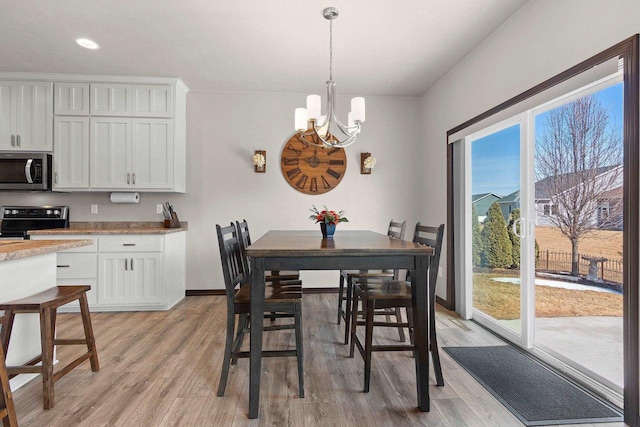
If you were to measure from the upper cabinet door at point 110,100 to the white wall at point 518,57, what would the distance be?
11.7ft

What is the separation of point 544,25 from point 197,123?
3653 mm

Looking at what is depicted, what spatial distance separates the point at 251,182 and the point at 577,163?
3314mm

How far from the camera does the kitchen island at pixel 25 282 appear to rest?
1.83 m

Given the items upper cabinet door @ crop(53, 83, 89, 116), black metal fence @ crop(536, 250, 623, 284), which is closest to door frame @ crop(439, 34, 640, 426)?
black metal fence @ crop(536, 250, 623, 284)

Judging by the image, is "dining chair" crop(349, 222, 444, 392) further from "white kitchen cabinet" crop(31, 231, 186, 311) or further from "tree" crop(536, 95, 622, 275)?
"white kitchen cabinet" crop(31, 231, 186, 311)

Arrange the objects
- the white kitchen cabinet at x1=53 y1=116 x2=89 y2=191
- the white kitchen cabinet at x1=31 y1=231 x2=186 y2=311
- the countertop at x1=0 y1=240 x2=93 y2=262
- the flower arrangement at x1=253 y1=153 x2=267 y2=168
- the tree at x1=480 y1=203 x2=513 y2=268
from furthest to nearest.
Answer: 1. the flower arrangement at x1=253 y1=153 x2=267 y2=168
2. the white kitchen cabinet at x1=53 y1=116 x2=89 y2=191
3. the white kitchen cabinet at x1=31 y1=231 x2=186 y2=311
4. the tree at x1=480 y1=203 x2=513 y2=268
5. the countertop at x1=0 y1=240 x2=93 y2=262

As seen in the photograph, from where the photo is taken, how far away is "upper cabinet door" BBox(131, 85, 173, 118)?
3.74 meters

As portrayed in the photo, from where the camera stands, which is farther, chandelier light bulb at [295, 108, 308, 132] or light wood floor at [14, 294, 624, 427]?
chandelier light bulb at [295, 108, 308, 132]

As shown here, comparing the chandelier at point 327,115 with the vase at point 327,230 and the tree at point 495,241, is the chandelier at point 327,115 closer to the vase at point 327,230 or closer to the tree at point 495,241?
the vase at point 327,230

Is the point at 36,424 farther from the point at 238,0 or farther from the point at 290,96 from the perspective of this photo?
the point at 290,96

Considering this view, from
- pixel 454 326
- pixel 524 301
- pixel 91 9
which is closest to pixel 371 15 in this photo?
pixel 91 9

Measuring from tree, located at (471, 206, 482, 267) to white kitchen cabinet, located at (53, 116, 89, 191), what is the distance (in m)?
4.23

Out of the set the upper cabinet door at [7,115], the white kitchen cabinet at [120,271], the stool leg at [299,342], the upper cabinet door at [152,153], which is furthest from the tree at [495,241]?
the upper cabinet door at [7,115]

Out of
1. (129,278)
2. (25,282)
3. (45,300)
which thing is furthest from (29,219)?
(45,300)
